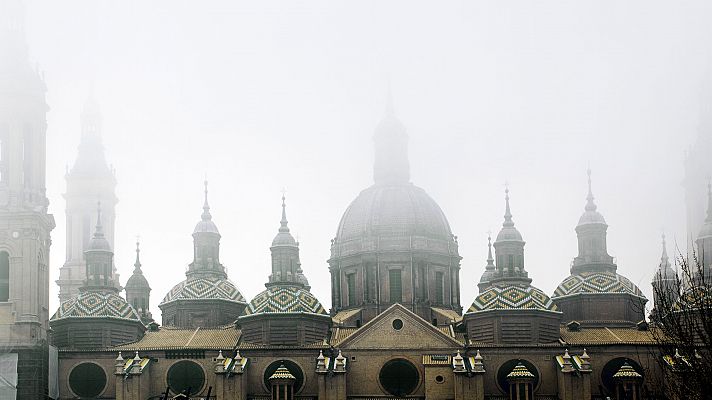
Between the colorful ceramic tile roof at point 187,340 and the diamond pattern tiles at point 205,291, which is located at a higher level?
the diamond pattern tiles at point 205,291

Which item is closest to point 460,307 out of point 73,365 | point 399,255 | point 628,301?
point 399,255

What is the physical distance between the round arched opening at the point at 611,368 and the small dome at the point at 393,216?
48.0 feet

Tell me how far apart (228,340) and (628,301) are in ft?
80.6

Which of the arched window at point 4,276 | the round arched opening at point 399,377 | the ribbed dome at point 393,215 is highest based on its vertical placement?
the ribbed dome at point 393,215

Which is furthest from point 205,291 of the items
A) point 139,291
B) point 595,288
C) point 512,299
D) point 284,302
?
point 595,288

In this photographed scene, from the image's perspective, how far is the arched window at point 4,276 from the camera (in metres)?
63.6

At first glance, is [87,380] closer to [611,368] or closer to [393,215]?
[393,215]

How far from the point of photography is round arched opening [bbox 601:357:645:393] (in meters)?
66.1

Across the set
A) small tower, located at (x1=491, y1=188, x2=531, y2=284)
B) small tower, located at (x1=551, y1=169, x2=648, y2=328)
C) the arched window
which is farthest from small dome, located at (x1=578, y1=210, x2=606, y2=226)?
the arched window

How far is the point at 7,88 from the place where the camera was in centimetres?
6506

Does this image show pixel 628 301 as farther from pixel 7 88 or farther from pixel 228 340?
pixel 7 88

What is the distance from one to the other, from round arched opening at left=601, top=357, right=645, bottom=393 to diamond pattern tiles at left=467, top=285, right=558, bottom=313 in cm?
435

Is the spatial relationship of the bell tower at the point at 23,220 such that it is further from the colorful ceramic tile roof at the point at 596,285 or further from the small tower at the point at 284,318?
the colorful ceramic tile roof at the point at 596,285

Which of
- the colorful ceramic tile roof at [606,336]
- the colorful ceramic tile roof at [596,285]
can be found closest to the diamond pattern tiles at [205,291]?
the colorful ceramic tile roof at [596,285]
